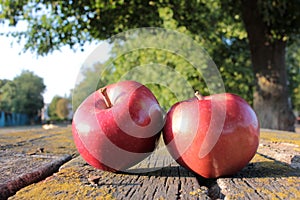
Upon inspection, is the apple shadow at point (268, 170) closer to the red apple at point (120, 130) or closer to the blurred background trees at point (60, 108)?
the red apple at point (120, 130)

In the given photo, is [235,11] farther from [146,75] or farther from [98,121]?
[98,121]

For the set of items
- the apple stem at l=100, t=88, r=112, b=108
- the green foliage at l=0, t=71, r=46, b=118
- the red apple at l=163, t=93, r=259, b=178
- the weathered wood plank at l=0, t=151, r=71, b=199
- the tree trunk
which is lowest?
the weathered wood plank at l=0, t=151, r=71, b=199

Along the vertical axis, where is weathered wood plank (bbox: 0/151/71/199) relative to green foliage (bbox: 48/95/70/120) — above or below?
below

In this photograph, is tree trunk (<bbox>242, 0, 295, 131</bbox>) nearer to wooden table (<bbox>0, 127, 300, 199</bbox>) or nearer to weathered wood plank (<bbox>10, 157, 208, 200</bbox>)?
wooden table (<bbox>0, 127, 300, 199</bbox>)

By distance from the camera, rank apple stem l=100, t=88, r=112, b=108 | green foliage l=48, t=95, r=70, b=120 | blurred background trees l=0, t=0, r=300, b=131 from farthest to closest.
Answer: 1. green foliage l=48, t=95, r=70, b=120
2. blurred background trees l=0, t=0, r=300, b=131
3. apple stem l=100, t=88, r=112, b=108

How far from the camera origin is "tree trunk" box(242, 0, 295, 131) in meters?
6.35

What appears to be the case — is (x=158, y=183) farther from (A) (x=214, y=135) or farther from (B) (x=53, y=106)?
(B) (x=53, y=106)

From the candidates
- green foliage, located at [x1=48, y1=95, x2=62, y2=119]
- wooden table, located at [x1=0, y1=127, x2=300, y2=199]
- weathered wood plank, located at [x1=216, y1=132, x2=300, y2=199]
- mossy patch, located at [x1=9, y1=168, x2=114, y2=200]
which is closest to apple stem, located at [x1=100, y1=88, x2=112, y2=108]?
wooden table, located at [x1=0, y1=127, x2=300, y2=199]

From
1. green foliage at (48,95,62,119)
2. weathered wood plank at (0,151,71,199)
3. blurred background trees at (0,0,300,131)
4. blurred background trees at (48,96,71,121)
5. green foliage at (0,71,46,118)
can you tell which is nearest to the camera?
weathered wood plank at (0,151,71,199)

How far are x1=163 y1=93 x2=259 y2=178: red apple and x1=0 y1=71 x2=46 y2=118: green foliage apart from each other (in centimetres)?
4269

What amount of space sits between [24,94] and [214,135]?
4558 centimetres

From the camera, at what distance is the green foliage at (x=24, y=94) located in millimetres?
42091

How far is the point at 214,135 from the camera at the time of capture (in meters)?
1.20

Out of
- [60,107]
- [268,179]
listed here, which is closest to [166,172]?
[268,179]
